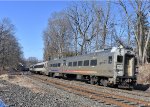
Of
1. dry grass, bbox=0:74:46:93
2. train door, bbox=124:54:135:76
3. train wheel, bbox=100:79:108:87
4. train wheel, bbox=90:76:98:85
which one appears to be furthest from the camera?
train wheel, bbox=90:76:98:85

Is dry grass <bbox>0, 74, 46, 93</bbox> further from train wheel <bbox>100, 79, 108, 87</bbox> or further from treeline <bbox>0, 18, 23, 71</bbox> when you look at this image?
treeline <bbox>0, 18, 23, 71</bbox>

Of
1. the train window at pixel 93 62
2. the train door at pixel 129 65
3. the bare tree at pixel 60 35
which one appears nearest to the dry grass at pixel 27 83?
the train window at pixel 93 62

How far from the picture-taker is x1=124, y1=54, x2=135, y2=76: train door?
Answer: 26547 mm

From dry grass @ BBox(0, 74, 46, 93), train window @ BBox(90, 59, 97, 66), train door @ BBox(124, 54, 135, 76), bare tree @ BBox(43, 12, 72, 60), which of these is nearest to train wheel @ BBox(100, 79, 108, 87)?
train window @ BBox(90, 59, 97, 66)

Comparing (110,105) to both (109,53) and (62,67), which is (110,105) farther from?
(62,67)

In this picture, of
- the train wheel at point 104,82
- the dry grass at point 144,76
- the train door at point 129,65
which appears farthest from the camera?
the dry grass at point 144,76

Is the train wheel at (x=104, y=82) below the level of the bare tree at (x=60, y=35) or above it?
below

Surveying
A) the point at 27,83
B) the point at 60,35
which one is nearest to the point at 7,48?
the point at 60,35

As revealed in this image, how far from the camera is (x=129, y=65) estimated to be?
2694cm

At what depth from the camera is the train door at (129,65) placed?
2655 centimetres

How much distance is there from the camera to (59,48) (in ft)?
283

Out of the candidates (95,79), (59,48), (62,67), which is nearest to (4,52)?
(59,48)

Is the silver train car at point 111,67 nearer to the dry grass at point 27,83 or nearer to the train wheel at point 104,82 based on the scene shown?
the train wheel at point 104,82

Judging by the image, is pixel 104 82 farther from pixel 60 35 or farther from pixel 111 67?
pixel 60 35
